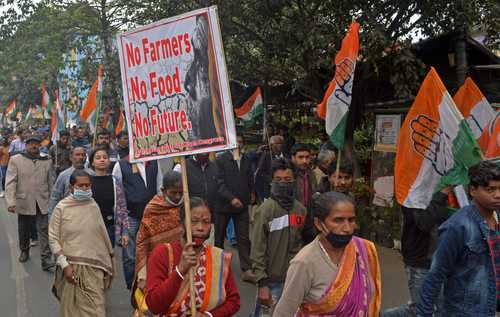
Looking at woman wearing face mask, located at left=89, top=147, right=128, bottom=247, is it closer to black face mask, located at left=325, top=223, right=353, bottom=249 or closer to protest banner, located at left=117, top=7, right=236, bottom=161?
protest banner, located at left=117, top=7, right=236, bottom=161

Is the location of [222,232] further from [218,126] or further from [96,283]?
[218,126]

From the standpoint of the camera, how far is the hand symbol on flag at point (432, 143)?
383 centimetres

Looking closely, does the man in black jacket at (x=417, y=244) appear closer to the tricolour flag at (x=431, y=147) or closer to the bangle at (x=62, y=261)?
the tricolour flag at (x=431, y=147)

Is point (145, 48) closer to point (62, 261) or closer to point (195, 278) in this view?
point (195, 278)

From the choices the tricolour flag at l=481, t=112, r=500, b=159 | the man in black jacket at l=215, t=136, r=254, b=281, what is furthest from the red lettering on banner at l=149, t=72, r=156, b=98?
the man in black jacket at l=215, t=136, r=254, b=281

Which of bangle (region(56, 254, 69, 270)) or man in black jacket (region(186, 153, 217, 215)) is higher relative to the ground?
man in black jacket (region(186, 153, 217, 215))

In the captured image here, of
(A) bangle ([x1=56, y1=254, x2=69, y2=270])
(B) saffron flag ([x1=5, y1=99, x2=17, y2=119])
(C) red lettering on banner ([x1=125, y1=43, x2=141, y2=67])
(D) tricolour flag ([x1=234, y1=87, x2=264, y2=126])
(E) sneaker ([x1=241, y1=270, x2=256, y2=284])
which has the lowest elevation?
(E) sneaker ([x1=241, y1=270, x2=256, y2=284])

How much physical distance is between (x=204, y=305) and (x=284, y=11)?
6.38 metres

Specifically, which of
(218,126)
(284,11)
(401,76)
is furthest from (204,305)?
(284,11)

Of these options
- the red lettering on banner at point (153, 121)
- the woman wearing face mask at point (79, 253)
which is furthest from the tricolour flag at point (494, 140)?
the woman wearing face mask at point (79, 253)

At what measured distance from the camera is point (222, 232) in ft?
23.4

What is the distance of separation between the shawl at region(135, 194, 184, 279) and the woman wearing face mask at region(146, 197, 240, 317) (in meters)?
1.33

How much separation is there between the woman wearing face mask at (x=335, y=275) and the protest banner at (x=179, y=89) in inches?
31.1

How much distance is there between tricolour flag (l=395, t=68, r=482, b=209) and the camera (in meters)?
3.70
